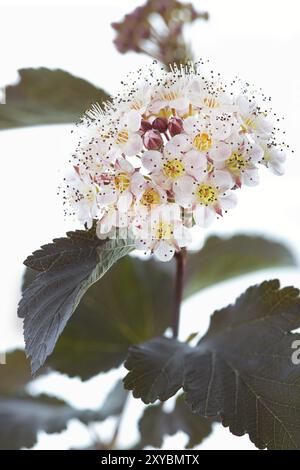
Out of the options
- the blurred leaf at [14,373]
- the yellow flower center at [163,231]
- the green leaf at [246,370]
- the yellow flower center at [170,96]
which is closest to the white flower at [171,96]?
the yellow flower center at [170,96]

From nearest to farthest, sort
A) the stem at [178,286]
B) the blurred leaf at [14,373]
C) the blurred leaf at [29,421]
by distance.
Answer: the stem at [178,286], the blurred leaf at [29,421], the blurred leaf at [14,373]

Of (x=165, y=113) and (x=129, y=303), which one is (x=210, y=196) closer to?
(x=165, y=113)

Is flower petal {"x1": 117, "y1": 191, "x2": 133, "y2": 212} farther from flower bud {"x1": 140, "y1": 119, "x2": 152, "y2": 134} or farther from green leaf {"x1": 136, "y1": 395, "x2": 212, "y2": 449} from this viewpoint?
green leaf {"x1": 136, "y1": 395, "x2": 212, "y2": 449}

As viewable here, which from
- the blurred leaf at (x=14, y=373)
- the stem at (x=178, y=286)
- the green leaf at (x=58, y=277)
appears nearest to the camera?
the green leaf at (x=58, y=277)

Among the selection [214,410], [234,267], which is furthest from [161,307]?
[214,410]

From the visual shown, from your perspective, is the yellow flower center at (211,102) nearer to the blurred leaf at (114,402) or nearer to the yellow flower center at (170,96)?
the yellow flower center at (170,96)

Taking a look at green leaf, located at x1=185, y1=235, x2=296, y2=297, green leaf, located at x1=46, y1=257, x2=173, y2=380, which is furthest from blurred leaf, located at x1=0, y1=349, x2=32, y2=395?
green leaf, located at x1=185, y1=235, x2=296, y2=297
